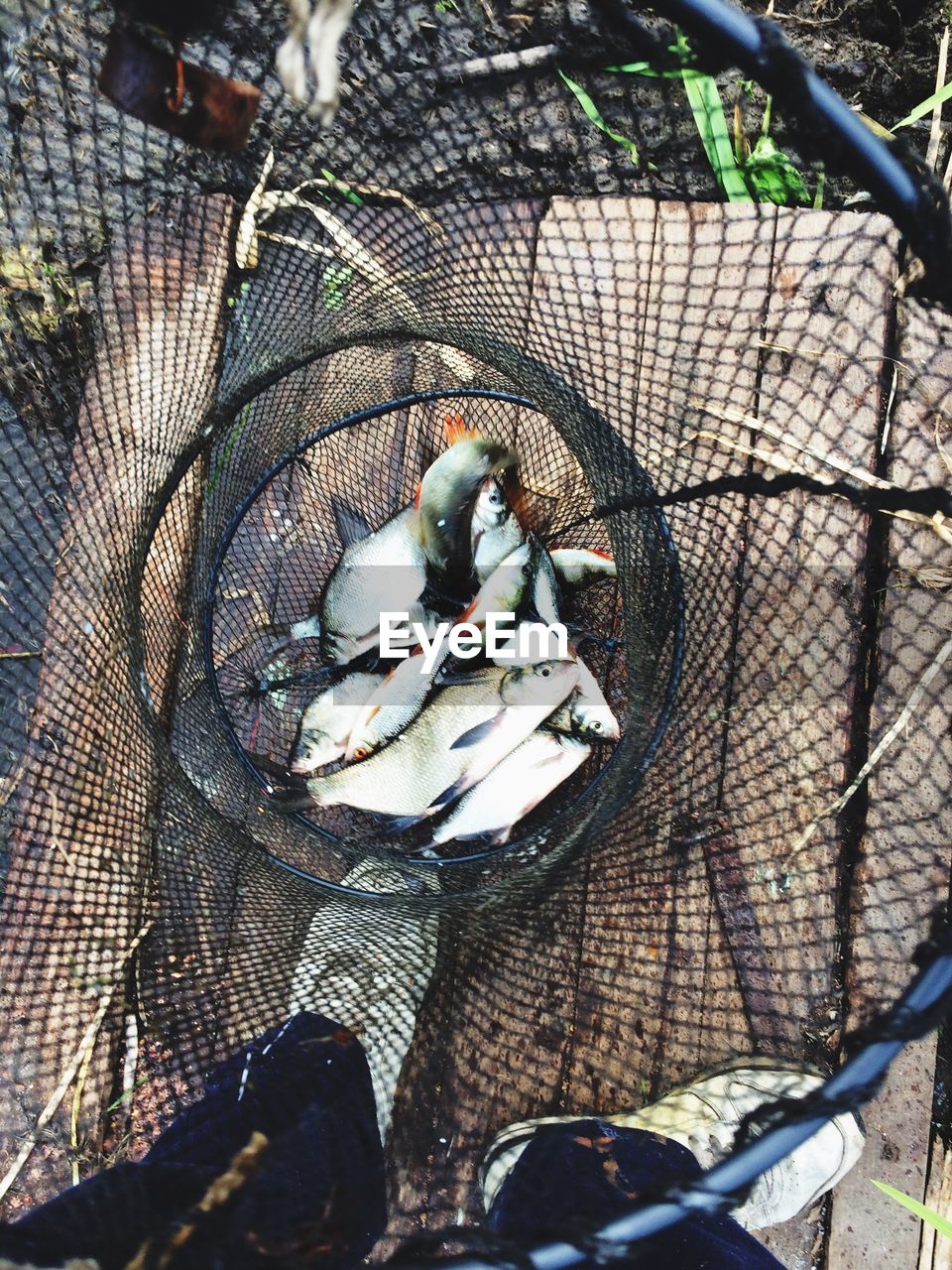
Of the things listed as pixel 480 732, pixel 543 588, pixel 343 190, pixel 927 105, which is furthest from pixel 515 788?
pixel 927 105

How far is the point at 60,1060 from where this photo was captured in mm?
1385

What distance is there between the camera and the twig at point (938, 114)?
1.37 metres

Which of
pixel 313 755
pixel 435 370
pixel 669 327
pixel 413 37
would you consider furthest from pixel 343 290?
pixel 313 755

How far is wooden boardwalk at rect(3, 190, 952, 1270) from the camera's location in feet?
4.22

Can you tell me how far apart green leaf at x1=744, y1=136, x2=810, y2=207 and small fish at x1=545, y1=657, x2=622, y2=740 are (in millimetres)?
833

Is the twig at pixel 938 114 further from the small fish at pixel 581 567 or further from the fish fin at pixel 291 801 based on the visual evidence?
the fish fin at pixel 291 801

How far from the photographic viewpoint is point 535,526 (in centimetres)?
158

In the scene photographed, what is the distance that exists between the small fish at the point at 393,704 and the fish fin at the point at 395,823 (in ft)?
0.37

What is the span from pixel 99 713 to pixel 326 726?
378 millimetres

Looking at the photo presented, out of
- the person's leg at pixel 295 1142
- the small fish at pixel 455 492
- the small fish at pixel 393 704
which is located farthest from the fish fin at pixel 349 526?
the person's leg at pixel 295 1142

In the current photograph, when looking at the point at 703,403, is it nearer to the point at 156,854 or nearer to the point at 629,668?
the point at 629,668

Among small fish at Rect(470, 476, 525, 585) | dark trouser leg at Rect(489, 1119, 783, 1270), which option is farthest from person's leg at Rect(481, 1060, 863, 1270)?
small fish at Rect(470, 476, 525, 585)

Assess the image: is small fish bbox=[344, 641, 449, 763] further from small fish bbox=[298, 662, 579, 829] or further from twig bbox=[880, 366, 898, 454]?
twig bbox=[880, 366, 898, 454]

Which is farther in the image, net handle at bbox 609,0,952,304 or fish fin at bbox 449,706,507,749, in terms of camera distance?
fish fin at bbox 449,706,507,749
